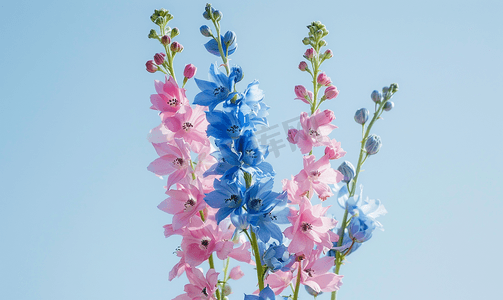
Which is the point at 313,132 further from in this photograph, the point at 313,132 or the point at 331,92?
the point at 331,92

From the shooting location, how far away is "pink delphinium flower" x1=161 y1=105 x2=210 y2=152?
102 centimetres

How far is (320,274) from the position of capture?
3.37ft

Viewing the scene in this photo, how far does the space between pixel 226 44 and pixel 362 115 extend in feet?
1.34

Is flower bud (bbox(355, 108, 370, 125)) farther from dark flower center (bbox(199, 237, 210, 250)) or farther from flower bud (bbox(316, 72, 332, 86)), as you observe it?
dark flower center (bbox(199, 237, 210, 250))

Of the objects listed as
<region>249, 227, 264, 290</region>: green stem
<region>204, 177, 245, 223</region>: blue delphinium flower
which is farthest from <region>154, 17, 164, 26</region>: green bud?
<region>249, 227, 264, 290</region>: green stem

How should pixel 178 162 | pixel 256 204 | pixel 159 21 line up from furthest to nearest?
pixel 159 21
pixel 178 162
pixel 256 204

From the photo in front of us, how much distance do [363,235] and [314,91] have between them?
380 mm

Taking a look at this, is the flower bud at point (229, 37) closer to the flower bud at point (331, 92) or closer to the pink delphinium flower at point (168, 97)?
the pink delphinium flower at point (168, 97)

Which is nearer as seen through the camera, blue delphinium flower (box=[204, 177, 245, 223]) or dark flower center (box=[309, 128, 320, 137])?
blue delphinium flower (box=[204, 177, 245, 223])

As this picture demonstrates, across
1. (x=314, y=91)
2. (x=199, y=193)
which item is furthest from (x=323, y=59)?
(x=199, y=193)

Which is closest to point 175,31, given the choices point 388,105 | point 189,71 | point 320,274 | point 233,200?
point 189,71

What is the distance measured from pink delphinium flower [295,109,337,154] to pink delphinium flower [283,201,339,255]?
0.15m

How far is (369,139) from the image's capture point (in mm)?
1139

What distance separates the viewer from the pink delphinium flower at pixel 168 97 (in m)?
1.03
